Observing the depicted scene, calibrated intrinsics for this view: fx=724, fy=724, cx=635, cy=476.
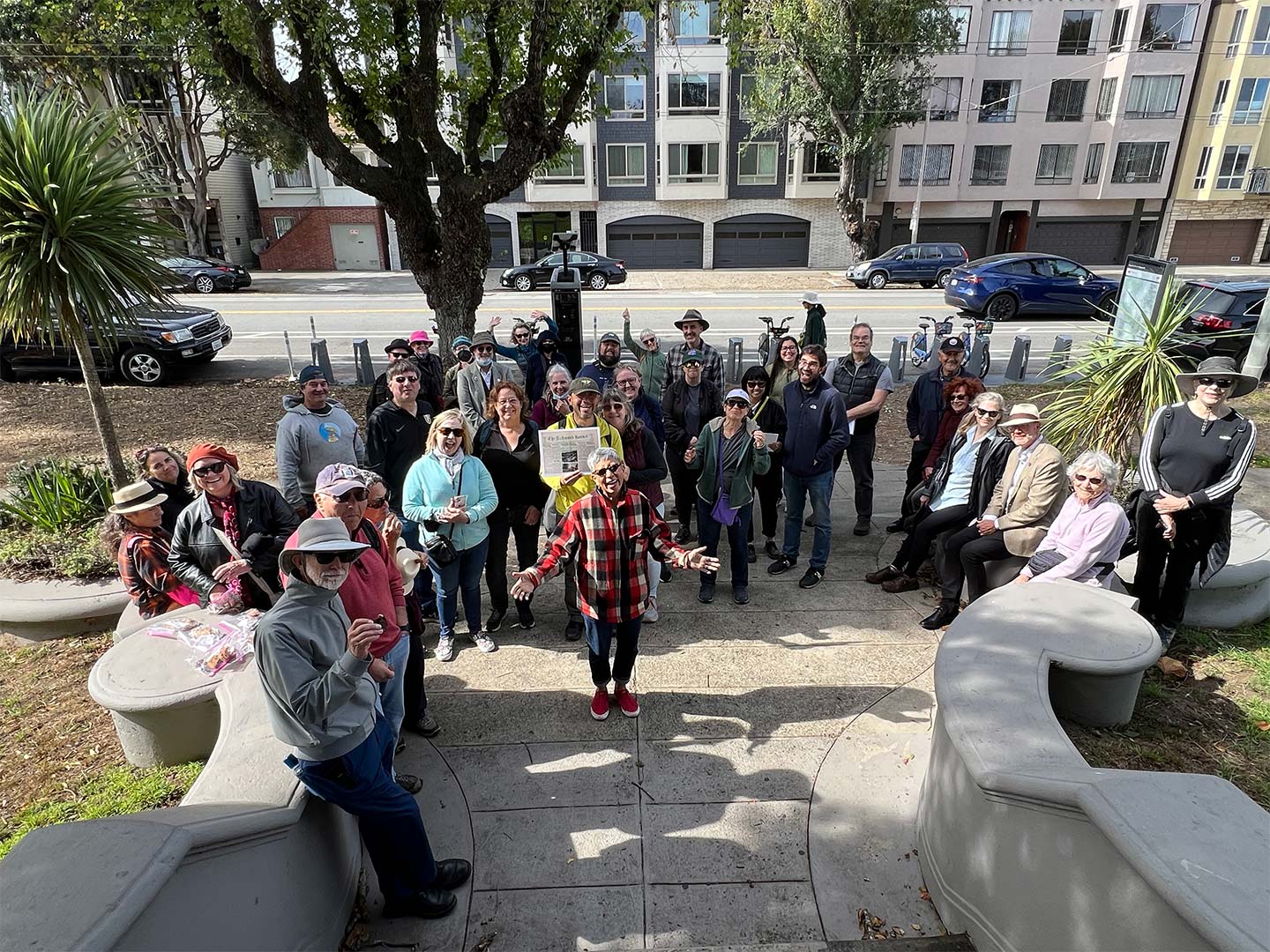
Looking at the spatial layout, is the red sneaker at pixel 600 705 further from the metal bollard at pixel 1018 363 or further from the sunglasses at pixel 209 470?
the metal bollard at pixel 1018 363

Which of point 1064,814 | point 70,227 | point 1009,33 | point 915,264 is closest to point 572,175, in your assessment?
point 915,264

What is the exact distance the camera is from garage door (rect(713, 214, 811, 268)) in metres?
35.2

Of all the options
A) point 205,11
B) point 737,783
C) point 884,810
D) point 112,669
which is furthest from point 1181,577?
point 205,11

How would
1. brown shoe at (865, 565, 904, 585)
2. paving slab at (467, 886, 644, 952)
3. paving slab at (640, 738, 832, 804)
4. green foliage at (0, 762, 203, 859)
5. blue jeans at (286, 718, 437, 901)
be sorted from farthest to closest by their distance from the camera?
brown shoe at (865, 565, 904, 585)
paving slab at (640, 738, 832, 804)
green foliage at (0, 762, 203, 859)
paving slab at (467, 886, 644, 952)
blue jeans at (286, 718, 437, 901)

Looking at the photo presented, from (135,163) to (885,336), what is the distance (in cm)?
1525

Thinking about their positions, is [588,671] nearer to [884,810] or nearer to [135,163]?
[884,810]

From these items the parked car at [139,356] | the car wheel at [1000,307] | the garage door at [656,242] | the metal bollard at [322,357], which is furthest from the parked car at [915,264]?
the parked car at [139,356]

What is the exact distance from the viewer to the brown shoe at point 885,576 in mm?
6309

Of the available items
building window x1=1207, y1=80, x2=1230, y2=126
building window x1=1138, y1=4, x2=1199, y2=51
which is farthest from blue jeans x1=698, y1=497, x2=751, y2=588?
building window x1=1207, y1=80, x2=1230, y2=126

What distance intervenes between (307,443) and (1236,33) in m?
43.6

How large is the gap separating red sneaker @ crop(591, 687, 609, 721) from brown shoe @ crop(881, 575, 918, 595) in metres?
2.87

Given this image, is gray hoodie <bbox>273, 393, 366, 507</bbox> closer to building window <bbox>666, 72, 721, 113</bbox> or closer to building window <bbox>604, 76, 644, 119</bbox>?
building window <bbox>604, 76, 644, 119</bbox>

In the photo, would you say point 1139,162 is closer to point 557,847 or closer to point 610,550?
point 610,550

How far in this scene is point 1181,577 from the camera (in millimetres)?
4883
